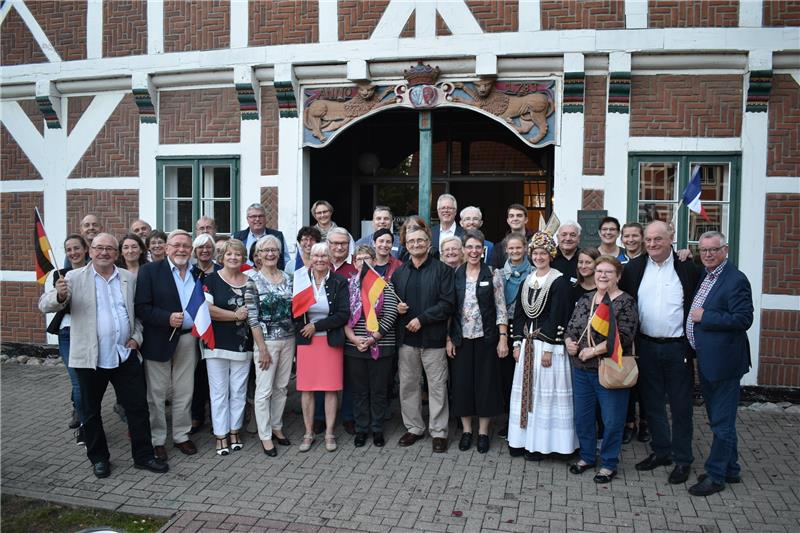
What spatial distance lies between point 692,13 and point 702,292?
3785 mm

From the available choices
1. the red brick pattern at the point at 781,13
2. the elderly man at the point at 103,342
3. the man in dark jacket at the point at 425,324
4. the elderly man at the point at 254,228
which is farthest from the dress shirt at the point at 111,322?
the red brick pattern at the point at 781,13

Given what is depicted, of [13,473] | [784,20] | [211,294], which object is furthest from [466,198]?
[13,473]

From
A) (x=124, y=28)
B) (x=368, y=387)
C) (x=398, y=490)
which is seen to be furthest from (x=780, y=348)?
(x=124, y=28)

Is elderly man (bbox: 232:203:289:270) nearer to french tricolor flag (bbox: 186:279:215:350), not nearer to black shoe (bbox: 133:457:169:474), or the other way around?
french tricolor flag (bbox: 186:279:215:350)

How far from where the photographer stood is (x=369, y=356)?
5.47m

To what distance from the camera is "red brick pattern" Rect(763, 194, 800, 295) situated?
22.5ft

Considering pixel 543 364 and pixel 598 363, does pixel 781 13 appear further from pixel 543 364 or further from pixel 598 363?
pixel 543 364

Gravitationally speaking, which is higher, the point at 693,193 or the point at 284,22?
the point at 284,22

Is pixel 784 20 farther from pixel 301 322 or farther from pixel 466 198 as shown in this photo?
pixel 301 322

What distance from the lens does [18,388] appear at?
7570 mm

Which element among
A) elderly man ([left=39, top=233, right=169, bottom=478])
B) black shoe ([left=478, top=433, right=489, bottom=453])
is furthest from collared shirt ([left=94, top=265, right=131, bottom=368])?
black shoe ([left=478, top=433, right=489, bottom=453])

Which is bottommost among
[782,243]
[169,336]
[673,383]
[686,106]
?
[673,383]

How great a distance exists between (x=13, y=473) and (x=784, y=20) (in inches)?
336

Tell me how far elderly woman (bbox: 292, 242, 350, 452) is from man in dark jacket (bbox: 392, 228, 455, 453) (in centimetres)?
52
